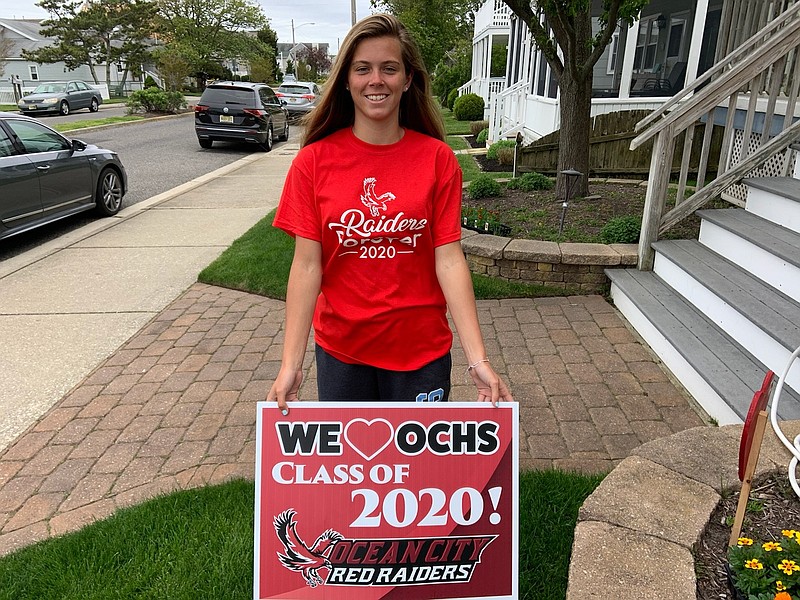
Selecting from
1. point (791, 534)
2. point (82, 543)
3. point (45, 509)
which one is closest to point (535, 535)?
point (791, 534)

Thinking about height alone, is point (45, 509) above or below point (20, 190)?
below

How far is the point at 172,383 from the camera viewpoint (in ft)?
13.3

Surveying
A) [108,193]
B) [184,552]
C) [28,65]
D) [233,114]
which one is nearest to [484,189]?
[108,193]

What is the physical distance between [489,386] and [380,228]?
0.57 m

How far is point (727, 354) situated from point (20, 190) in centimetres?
691

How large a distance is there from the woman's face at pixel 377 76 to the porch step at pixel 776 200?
3607mm

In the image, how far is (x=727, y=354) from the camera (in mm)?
3729

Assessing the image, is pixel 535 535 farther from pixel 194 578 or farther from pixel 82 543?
pixel 82 543

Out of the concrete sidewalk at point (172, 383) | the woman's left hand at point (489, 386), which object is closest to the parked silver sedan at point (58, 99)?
the concrete sidewalk at point (172, 383)

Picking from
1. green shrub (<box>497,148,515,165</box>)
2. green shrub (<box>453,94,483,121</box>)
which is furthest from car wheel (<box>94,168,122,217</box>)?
green shrub (<box>453,94,483,121</box>)

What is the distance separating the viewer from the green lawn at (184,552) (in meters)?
2.33

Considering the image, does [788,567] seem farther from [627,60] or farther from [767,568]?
[627,60]

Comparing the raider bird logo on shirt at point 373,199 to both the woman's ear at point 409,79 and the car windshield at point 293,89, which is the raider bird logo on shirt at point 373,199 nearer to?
the woman's ear at point 409,79

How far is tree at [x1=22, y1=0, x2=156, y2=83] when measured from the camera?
45844 mm
